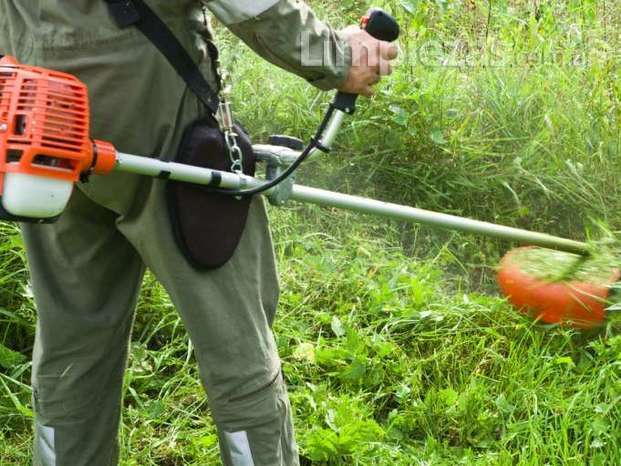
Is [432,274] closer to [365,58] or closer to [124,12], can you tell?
[365,58]

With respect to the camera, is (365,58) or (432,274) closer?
(365,58)

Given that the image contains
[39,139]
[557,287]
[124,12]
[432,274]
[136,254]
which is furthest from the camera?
[432,274]

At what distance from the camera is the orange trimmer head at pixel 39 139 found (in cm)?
195

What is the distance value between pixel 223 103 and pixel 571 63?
2.86 meters

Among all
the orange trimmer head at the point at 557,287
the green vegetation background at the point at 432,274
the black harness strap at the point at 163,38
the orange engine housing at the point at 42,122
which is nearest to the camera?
the orange engine housing at the point at 42,122

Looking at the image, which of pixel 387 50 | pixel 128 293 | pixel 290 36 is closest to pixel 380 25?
pixel 387 50

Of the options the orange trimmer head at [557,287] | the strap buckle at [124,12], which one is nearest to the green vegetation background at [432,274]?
the orange trimmer head at [557,287]

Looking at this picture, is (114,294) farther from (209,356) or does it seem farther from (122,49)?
(122,49)

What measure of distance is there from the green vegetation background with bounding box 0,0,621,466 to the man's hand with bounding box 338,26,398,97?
3.95 feet

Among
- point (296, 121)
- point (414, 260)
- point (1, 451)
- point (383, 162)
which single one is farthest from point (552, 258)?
point (1, 451)

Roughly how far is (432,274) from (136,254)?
1.57 metres

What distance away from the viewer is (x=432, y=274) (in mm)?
3803

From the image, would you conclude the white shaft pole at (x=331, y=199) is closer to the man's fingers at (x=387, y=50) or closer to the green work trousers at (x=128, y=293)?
the green work trousers at (x=128, y=293)

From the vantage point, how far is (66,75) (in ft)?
6.55
